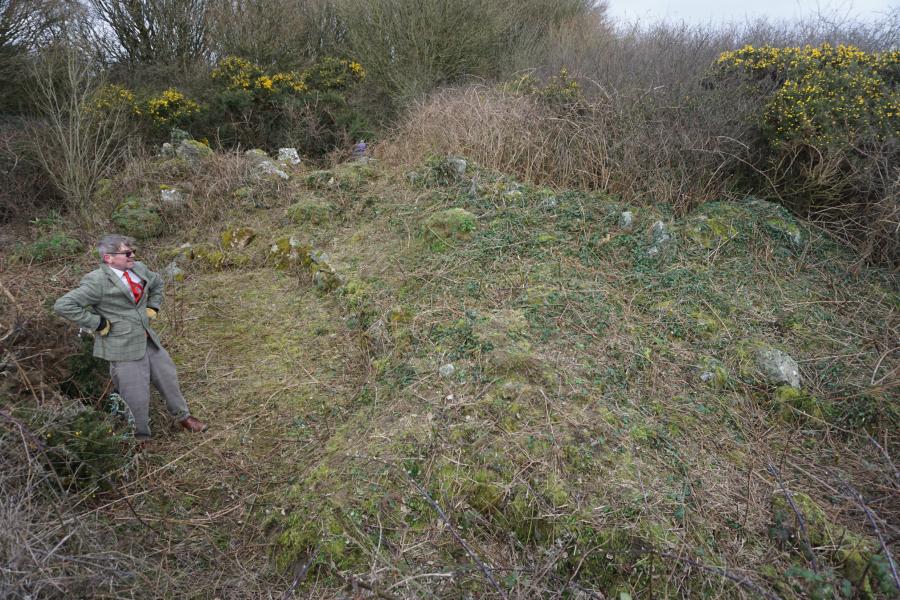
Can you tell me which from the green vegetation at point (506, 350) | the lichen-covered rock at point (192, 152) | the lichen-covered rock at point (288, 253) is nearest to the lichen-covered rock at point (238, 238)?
the green vegetation at point (506, 350)

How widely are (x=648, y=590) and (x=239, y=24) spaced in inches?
479

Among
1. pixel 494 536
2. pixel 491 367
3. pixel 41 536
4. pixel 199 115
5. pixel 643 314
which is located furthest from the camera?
pixel 199 115

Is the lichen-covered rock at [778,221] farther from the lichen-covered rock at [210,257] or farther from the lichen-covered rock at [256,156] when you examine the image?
the lichen-covered rock at [256,156]

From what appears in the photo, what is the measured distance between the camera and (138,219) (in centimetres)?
701

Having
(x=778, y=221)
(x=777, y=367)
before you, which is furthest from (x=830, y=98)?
(x=777, y=367)

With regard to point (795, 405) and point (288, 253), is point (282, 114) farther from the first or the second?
point (795, 405)

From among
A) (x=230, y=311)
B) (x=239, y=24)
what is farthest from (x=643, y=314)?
(x=239, y=24)

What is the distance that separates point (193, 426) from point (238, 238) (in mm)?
3110

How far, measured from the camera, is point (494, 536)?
2.98 metres

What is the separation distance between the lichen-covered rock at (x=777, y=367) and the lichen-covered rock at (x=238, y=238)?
5.58 meters

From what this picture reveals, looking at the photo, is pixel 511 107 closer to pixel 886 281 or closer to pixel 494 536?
pixel 886 281

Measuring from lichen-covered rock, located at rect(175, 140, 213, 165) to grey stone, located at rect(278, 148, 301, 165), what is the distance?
1.03 m

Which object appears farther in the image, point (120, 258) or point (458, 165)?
point (458, 165)

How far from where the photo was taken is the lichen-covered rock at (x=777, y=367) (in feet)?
12.7
